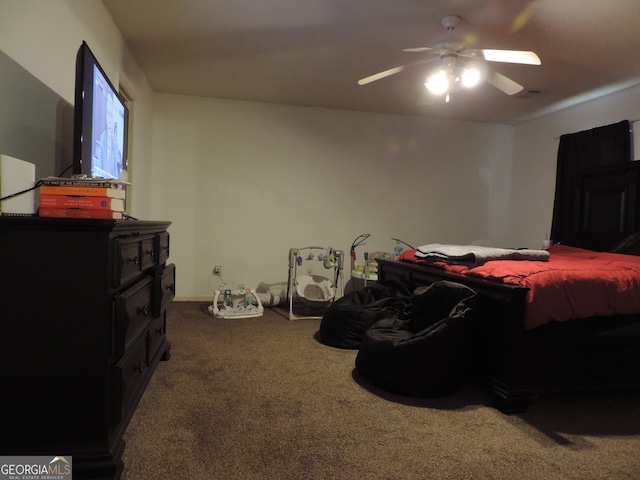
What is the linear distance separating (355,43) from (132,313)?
2.38m

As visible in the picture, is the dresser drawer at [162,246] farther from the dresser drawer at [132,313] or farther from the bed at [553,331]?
the bed at [553,331]

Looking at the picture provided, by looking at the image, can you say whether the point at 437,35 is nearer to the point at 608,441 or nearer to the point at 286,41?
the point at 286,41

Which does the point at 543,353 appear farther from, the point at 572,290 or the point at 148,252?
the point at 148,252

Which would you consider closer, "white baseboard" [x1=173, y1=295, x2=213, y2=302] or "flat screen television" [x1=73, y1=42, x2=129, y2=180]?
"flat screen television" [x1=73, y1=42, x2=129, y2=180]

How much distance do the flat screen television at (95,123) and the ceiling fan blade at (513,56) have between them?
207 centimetres

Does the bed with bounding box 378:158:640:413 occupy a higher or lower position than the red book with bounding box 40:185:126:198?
lower

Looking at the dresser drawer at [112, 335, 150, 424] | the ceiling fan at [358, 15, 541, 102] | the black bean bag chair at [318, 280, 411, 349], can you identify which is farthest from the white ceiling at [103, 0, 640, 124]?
the dresser drawer at [112, 335, 150, 424]

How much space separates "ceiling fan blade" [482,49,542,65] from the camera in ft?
7.50

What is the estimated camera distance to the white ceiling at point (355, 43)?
7.98 ft

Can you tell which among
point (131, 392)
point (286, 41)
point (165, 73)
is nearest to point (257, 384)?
point (131, 392)

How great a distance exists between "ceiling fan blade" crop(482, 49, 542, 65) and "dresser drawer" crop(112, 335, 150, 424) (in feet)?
7.87

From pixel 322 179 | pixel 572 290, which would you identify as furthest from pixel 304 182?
pixel 572 290

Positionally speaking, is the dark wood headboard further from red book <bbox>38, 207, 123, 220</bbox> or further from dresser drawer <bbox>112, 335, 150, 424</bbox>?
red book <bbox>38, 207, 123, 220</bbox>

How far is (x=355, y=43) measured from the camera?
289 cm
